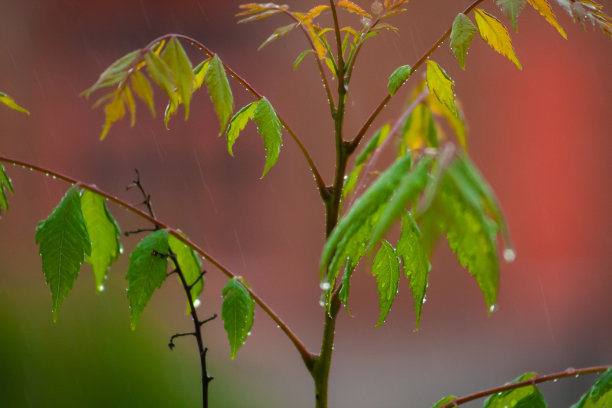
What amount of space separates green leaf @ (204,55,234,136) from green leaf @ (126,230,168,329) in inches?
5.0

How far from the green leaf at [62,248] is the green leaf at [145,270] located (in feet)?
0.16

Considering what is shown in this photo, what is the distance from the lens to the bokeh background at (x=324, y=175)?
3.63 meters

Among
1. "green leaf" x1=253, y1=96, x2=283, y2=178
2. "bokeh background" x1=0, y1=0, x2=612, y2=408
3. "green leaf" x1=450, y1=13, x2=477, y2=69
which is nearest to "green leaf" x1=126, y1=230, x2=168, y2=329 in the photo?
"green leaf" x1=253, y1=96, x2=283, y2=178

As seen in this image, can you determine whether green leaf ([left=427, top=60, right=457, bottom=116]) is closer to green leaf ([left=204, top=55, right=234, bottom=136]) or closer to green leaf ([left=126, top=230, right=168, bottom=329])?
green leaf ([left=204, top=55, right=234, bottom=136])

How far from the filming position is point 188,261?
2.35 ft

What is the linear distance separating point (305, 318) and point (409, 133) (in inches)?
138

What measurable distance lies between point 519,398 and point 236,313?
29cm

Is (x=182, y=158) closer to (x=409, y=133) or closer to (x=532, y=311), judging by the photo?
(x=532, y=311)

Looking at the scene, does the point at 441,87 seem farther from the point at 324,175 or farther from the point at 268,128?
the point at 324,175

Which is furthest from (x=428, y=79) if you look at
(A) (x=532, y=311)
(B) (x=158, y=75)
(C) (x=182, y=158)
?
(A) (x=532, y=311)

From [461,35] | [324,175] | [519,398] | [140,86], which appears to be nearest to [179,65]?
[140,86]

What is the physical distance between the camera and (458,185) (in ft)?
1.24

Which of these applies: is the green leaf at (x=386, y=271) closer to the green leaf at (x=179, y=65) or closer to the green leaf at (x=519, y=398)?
the green leaf at (x=519, y=398)

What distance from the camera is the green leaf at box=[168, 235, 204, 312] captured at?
0.71 m
